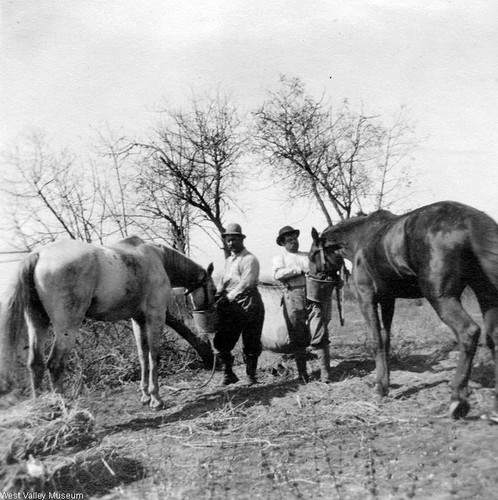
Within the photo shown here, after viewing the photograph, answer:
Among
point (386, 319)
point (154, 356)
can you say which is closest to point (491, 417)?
point (386, 319)

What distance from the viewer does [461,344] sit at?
4973mm

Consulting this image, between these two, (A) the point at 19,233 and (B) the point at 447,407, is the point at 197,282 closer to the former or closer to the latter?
(B) the point at 447,407

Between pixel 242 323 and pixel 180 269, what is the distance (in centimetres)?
125

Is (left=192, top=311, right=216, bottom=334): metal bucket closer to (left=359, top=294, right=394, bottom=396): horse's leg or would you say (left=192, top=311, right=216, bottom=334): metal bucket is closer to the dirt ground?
the dirt ground

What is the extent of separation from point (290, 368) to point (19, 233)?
9.92 m

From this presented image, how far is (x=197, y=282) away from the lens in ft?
26.2

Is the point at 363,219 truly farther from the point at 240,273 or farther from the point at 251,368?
the point at 251,368

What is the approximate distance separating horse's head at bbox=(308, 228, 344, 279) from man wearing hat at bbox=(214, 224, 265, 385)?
0.85 m

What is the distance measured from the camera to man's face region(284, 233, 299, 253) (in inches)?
307

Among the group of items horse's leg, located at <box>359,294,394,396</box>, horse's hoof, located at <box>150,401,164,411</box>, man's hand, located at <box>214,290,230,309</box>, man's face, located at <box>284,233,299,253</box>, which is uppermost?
man's face, located at <box>284,233,299,253</box>

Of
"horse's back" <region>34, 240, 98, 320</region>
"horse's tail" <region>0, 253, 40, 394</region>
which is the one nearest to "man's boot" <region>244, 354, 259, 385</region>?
"horse's back" <region>34, 240, 98, 320</region>

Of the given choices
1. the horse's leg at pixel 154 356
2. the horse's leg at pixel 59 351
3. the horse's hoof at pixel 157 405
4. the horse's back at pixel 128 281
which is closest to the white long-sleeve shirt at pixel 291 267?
the horse's back at pixel 128 281

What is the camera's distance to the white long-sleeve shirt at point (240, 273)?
7520 mm

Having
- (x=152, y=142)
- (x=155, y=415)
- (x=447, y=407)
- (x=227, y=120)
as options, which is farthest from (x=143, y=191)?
(x=447, y=407)
